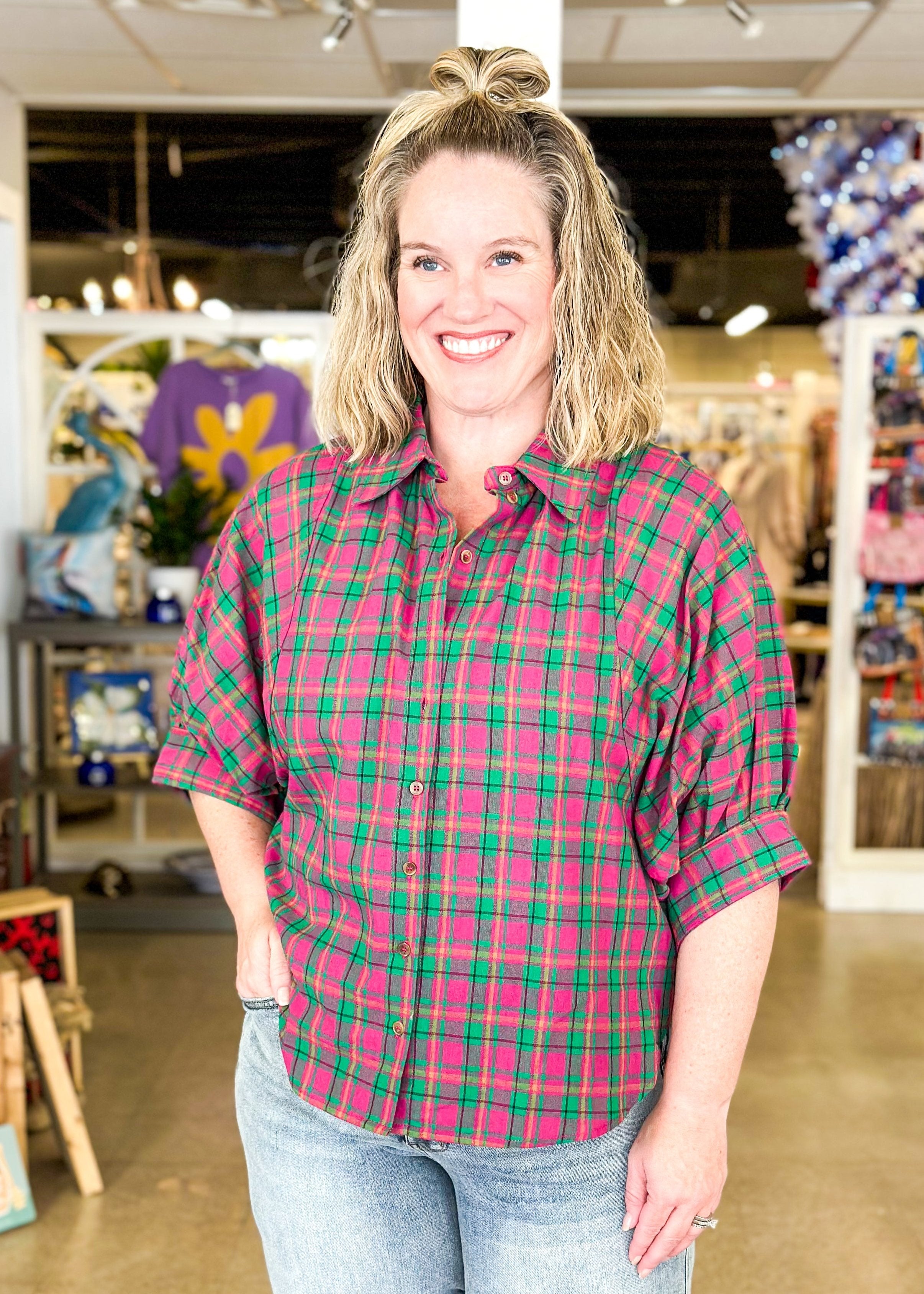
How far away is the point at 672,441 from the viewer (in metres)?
7.66

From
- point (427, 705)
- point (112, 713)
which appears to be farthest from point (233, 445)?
point (427, 705)

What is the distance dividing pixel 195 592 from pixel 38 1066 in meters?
2.35

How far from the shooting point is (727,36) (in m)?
4.28

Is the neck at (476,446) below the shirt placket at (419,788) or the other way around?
the other way around

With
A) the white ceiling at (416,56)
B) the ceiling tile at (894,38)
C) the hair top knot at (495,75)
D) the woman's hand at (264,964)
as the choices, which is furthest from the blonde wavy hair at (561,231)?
the ceiling tile at (894,38)

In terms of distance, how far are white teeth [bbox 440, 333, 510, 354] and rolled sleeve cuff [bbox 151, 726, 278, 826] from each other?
1.74ft

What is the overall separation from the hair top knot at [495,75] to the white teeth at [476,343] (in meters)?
0.24

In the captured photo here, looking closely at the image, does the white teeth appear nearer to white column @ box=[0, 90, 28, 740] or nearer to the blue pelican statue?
the blue pelican statue

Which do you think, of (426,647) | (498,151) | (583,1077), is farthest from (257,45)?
(583,1077)

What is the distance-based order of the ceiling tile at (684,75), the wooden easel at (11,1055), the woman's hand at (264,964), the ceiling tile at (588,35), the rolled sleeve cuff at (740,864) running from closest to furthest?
1. the rolled sleeve cuff at (740,864)
2. the woman's hand at (264,964)
3. the wooden easel at (11,1055)
4. the ceiling tile at (588,35)
5. the ceiling tile at (684,75)

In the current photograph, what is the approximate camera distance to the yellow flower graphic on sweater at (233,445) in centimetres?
501

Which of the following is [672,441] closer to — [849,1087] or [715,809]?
[849,1087]

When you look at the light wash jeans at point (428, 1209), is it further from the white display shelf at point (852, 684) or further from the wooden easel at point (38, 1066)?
the white display shelf at point (852, 684)

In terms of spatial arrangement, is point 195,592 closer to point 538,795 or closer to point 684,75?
point 684,75
